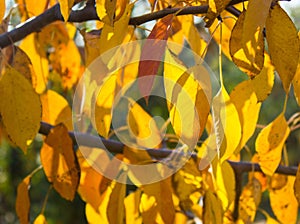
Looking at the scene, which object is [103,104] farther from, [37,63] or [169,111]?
[37,63]

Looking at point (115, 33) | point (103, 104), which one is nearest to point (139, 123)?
point (103, 104)

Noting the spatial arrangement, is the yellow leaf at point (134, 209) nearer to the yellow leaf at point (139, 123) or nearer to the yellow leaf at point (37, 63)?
the yellow leaf at point (139, 123)

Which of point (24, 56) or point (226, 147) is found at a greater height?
point (24, 56)

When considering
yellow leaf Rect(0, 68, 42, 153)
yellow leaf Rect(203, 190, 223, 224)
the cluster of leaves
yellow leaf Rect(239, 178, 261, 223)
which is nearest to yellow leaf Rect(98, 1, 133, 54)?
the cluster of leaves

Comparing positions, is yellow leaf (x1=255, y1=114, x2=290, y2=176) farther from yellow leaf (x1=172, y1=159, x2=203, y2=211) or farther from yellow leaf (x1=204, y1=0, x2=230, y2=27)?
Result: yellow leaf (x1=204, y1=0, x2=230, y2=27)

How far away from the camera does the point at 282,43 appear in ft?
1.55

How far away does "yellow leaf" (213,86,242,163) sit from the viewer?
0.56 metres

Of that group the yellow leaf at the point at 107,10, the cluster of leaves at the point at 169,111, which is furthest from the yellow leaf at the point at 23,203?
the yellow leaf at the point at 107,10

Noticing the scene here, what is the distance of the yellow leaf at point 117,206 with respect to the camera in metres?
0.67

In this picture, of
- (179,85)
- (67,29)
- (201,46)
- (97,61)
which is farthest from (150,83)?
(67,29)

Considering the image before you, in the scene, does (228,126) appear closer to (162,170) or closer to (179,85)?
(179,85)

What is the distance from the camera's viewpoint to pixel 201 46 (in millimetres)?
785

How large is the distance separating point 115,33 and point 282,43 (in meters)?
0.13

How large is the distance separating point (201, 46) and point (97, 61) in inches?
6.2
